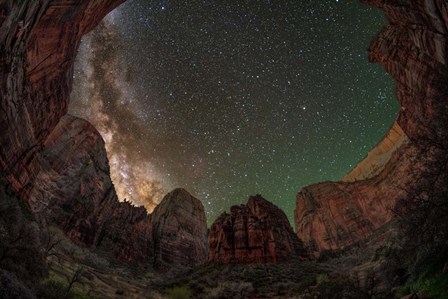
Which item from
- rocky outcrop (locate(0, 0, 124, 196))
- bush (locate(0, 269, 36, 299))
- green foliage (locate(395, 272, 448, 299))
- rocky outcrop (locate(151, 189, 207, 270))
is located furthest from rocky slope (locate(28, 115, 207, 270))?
green foliage (locate(395, 272, 448, 299))

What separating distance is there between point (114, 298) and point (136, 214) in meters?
42.3

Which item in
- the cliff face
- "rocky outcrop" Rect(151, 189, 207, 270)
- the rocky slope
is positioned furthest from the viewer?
"rocky outcrop" Rect(151, 189, 207, 270)

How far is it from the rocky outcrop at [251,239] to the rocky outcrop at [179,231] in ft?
64.4

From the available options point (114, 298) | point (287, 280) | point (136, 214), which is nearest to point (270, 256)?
point (287, 280)

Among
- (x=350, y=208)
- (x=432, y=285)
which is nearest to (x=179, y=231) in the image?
(x=350, y=208)

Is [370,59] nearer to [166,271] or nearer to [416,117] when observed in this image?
[416,117]

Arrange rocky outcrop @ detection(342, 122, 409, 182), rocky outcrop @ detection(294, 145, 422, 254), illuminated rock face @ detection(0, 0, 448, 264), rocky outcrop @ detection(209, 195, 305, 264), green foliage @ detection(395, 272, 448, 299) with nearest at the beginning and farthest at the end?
1. green foliage @ detection(395, 272, 448, 299)
2. illuminated rock face @ detection(0, 0, 448, 264)
3. rocky outcrop @ detection(209, 195, 305, 264)
4. rocky outcrop @ detection(294, 145, 422, 254)
5. rocky outcrop @ detection(342, 122, 409, 182)

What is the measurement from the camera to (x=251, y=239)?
124 ft

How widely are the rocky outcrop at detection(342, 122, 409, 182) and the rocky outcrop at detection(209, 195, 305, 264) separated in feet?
151

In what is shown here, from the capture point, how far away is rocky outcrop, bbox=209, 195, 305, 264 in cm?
3597

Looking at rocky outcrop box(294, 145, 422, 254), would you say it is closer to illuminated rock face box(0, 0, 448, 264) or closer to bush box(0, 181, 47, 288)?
illuminated rock face box(0, 0, 448, 264)

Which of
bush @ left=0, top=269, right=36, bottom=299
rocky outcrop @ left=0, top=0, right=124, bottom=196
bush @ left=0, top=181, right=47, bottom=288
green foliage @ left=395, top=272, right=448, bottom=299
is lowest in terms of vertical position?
bush @ left=0, top=269, right=36, bottom=299

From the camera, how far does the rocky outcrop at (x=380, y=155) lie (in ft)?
260

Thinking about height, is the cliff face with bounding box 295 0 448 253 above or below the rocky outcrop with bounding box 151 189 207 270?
below
